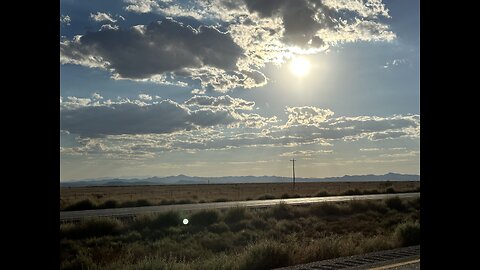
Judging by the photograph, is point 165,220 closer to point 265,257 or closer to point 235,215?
point 235,215

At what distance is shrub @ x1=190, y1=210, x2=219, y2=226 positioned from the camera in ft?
88.2

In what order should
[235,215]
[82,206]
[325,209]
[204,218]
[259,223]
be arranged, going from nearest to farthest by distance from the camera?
1. [259,223]
2. [204,218]
3. [235,215]
4. [325,209]
5. [82,206]

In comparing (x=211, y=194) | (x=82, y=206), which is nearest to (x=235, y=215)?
(x=82, y=206)

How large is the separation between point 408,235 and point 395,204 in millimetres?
25605

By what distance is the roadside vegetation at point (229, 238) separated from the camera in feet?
41.5

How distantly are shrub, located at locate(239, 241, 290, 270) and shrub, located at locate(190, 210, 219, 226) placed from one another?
13874 mm

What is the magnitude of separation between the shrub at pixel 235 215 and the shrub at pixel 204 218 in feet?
2.17

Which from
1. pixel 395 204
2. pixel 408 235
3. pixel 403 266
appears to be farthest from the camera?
pixel 395 204

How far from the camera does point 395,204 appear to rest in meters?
41.4

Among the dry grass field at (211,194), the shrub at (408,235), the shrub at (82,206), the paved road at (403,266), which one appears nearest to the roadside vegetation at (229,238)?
the shrub at (408,235)

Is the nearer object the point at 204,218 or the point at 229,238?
the point at 229,238

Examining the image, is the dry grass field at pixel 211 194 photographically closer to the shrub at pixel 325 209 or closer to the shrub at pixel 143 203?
the shrub at pixel 143 203

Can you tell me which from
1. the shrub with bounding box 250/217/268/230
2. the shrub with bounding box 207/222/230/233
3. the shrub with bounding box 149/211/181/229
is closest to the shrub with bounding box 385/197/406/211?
the shrub with bounding box 250/217/268/230
